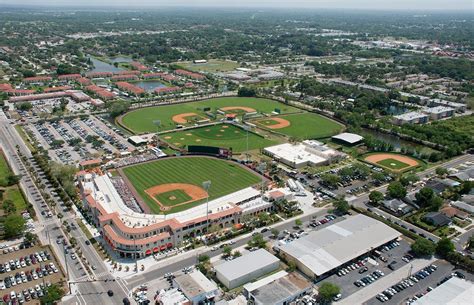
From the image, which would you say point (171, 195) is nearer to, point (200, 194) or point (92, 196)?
point (200, 194)

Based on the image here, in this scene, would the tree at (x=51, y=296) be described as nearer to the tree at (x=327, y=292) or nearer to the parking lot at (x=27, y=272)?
the parking lot at (x=27, y=272)

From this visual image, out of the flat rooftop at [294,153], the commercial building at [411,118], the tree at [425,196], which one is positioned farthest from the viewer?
the commercial building at [411,118]

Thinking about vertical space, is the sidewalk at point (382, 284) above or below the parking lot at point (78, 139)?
below

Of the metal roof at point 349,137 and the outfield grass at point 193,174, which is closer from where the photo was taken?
the outfield grass at point 193,174

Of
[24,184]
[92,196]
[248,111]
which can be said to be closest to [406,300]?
[92,196]

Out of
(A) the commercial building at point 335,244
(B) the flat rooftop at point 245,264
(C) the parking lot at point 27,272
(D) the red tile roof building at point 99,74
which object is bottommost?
(C) the parking lot at point 27,272

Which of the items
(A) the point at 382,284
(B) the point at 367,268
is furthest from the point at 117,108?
(A) the point at 382,284

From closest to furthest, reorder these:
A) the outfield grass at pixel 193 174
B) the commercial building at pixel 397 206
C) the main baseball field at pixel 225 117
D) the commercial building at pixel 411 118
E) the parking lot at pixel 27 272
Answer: the parking lot at pixel 27 272 → the commercial building at pixel 397 206 → the outfield grass at pixel 193 174 → the main baseball field at pixel 225 117 → the commercial building at pixel 411 118

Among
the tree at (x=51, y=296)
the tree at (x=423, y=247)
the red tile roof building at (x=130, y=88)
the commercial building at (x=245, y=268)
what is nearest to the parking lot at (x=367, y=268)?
the tree at (x=423, y=247)
